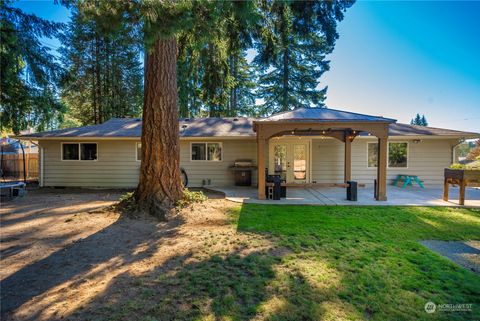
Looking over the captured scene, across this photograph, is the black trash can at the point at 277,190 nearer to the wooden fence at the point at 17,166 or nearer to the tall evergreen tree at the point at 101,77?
the tall evergreen tree at the point at 101,77

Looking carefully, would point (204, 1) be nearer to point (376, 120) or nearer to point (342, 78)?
point (376, 120)

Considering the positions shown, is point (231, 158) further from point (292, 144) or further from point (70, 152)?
point (70, 152)

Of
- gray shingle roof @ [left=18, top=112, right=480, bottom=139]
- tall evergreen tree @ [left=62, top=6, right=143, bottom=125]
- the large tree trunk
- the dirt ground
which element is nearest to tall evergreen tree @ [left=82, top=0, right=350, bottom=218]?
the large tree trunk

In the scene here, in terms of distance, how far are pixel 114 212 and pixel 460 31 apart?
1477cm

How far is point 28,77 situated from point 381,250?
10.9m

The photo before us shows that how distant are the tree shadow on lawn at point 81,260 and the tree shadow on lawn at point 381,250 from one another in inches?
79.1

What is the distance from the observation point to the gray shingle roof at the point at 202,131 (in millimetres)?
9941

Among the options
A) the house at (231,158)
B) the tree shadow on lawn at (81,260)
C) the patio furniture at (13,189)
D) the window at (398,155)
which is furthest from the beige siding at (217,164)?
the window at (398,155)

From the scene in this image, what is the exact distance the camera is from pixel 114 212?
582 centimetres

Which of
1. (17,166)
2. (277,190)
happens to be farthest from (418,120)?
(17,166)

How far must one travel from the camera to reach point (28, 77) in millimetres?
7602

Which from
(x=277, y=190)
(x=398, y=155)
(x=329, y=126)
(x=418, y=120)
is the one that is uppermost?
(x=418, y=120)

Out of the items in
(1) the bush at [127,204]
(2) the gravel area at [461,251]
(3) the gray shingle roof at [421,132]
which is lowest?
(2) the gravel area at [461,251]

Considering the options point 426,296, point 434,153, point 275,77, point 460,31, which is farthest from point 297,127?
point 275,77
